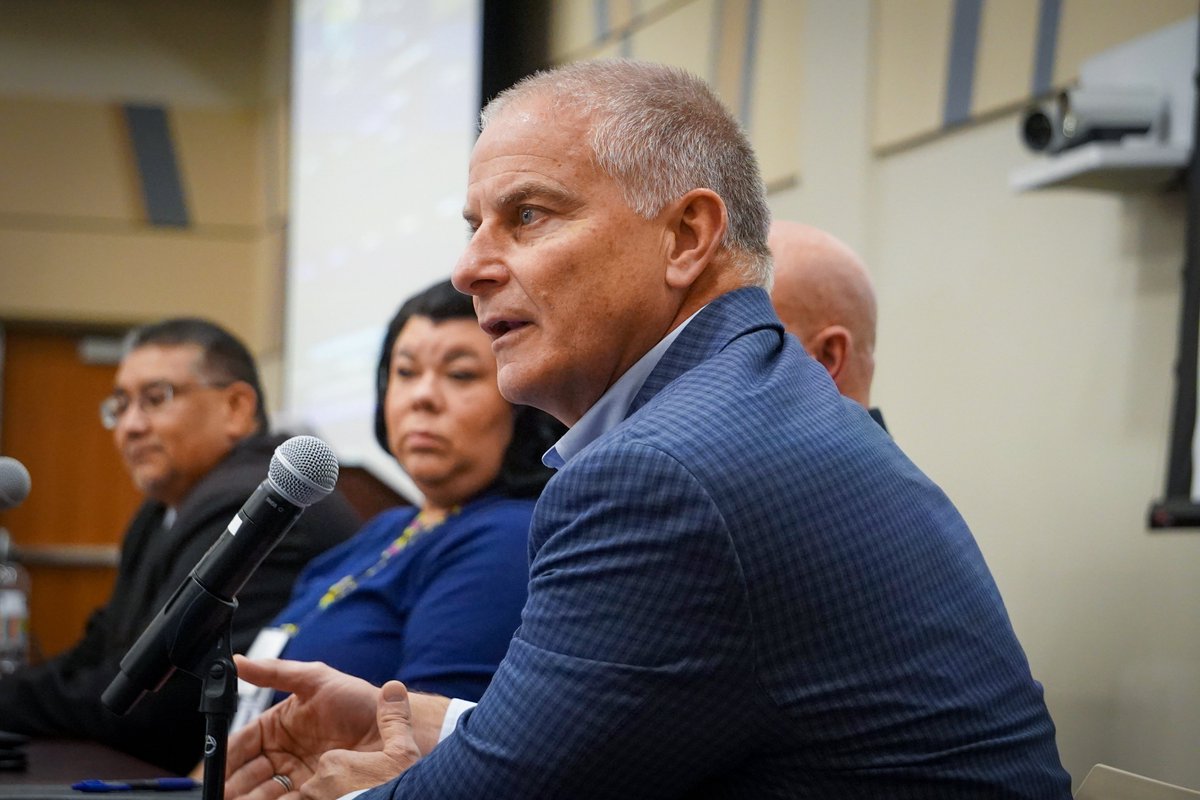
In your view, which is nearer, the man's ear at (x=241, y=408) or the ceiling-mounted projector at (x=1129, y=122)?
the ceiling-mounted projector at (x=1129, y=122)

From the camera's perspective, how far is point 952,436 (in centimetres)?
331

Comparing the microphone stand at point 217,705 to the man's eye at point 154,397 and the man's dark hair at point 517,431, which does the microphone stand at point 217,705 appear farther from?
the man's eye at point 154,397

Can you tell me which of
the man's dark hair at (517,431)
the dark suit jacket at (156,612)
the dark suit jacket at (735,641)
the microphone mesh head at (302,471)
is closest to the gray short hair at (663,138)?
the dark suit jacket at (735,641)

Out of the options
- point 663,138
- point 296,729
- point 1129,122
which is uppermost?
point 1129,122

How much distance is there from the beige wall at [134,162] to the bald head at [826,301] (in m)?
6.28

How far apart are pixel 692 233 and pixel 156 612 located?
1833mm

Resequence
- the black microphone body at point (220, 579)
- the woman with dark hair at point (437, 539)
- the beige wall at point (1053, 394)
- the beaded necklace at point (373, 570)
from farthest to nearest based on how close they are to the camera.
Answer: the beige wall at point (1053, 394) < the beaded necklace at point (373, 570) < the woman with dark hair at point (437, 539) < the black microphone body at point (220, 579)

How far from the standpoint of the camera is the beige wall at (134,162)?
8.33 meters

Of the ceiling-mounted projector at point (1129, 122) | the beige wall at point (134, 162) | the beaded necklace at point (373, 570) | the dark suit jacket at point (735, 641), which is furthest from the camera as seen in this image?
the beige wall at point (134, 162)

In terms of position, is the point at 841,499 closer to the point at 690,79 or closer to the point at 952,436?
the point at 690,79

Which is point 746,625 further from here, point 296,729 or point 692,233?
point 296,729

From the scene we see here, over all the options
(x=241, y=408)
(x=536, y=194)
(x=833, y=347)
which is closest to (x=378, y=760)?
(x=536, y=194)

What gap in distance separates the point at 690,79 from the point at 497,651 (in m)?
0.83

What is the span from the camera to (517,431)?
7.26 feet
